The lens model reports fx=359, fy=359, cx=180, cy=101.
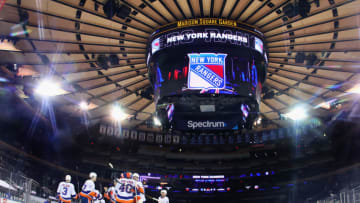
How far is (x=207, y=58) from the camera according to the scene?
49.1 feet

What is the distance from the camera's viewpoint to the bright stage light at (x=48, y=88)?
69.8 feet

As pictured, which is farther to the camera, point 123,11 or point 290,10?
point 123,11

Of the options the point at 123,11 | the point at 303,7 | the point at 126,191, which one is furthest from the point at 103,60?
the point at 303,7

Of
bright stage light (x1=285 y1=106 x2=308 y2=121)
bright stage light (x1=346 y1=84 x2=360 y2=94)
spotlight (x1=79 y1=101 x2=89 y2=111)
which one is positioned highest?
bright stage light (x1=346 y1=84 x2=360 y2=94)

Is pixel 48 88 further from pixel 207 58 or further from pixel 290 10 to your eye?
pixel 290 10

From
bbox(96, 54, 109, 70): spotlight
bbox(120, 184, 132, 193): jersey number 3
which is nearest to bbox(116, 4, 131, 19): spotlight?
bbox(96, 54, 109, 70): spotlight

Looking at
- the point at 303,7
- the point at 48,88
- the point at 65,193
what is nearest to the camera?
the point at 303,7

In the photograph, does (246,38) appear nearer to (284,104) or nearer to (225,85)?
(225,85)

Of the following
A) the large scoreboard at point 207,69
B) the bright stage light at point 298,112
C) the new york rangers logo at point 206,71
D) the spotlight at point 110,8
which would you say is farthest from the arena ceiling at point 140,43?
the new york rangers logo at point 206,71

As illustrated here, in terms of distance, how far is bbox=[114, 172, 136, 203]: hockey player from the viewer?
14305 mm

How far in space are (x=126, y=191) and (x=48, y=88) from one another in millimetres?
10414

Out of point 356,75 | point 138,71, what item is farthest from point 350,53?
point 138,71

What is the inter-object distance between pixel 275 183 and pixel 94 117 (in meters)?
19.8

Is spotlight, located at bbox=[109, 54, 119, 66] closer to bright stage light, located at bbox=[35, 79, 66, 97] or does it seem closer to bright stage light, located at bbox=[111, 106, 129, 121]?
bright stage light, located at bbox=[35, 79, 66, 97]
